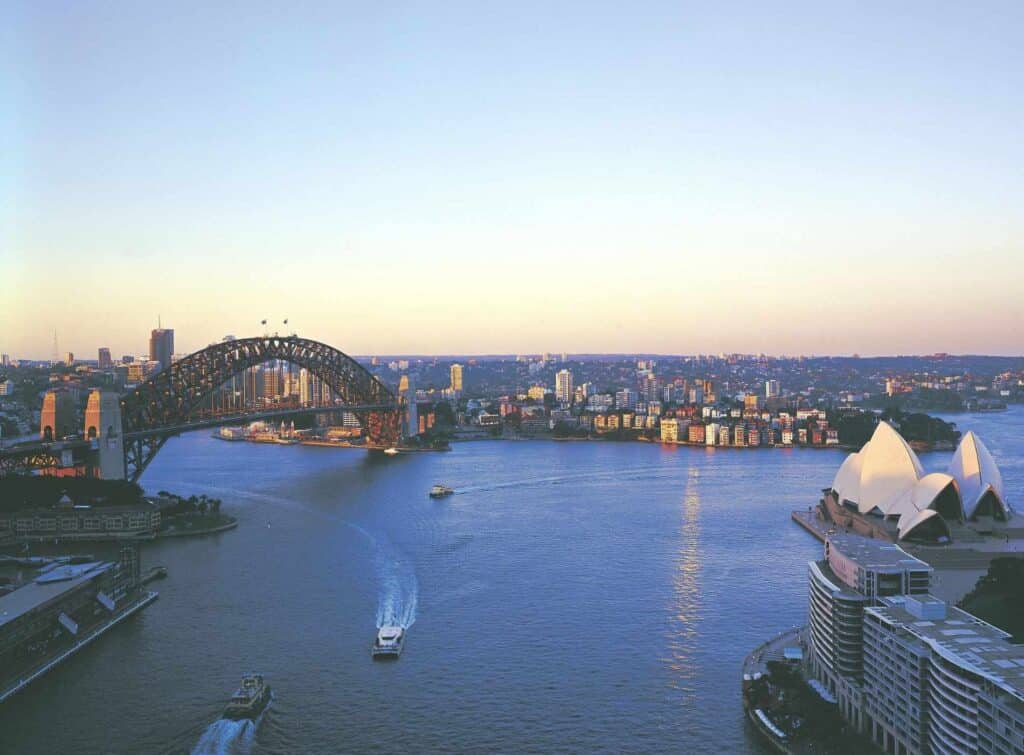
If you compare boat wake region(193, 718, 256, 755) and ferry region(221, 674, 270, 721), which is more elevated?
ferry region(221, 674, 270, 721)

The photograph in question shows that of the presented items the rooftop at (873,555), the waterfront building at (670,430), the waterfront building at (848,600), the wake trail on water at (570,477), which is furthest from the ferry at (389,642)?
the waterfront building at (670,430)

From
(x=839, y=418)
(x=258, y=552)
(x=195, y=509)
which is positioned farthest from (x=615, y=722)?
(x=839, y=418)

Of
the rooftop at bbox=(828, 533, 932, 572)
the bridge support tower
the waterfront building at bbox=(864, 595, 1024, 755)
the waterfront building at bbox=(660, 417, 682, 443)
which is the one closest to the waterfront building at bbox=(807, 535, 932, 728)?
the rooftop at bbox=(828, 533, 932, 572)

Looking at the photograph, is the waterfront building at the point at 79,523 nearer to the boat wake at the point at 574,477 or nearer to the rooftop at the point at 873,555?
the boat wake at the point at 574,477

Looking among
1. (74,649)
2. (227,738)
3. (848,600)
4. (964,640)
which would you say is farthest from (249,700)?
(964,640)

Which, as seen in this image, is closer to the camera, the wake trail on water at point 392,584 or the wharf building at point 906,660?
the wharf building at point 906,660

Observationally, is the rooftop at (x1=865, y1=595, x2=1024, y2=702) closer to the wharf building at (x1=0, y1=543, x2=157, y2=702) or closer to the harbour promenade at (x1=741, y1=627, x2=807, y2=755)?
the harbour promenade at (x1=741, y1=627, x2=807, y2=755)

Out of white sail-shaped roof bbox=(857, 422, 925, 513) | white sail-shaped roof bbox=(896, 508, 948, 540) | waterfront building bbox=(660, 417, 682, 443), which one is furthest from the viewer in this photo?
waterfront building bbox=(660, 417, 682, 443)
